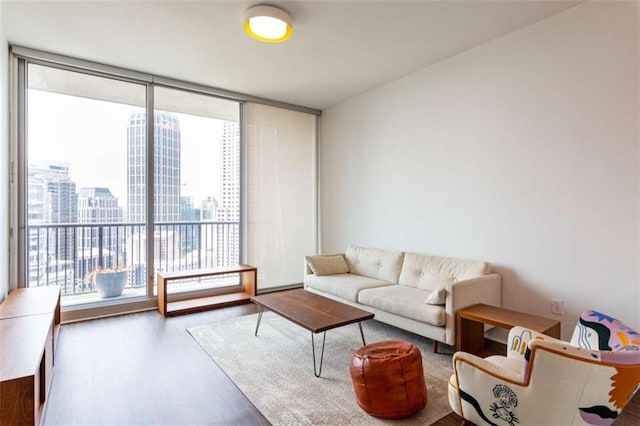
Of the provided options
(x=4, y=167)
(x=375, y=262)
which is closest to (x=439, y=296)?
(x=375, y=262)

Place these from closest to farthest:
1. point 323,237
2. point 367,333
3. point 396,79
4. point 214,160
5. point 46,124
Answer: point 367,333, point 46,124, point 396,79, point 214,160, point 323,237

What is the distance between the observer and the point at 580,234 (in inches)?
102

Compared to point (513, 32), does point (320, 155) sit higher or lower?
lower

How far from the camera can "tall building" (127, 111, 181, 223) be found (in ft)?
13.2

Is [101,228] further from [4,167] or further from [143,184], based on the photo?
[4,167]

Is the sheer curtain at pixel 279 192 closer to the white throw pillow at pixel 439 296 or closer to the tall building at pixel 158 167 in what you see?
the tall building at pixel 158 167

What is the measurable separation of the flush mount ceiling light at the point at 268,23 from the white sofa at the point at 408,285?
2466 millimetres

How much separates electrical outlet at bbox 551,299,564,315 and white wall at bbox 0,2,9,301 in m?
4.60

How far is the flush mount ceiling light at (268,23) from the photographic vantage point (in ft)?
8.41

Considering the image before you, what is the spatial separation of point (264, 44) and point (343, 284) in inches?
101

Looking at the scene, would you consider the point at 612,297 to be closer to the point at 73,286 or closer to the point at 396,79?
the point at 396,79

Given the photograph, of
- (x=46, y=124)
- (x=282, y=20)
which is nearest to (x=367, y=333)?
(x=282, y=20)

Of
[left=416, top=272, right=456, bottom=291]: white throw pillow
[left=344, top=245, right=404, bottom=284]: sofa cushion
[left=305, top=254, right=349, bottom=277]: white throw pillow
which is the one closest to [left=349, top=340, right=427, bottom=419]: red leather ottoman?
[left=416, top=272, right=456, bottom=291]: white throw pillow

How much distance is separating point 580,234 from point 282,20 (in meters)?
2.85
